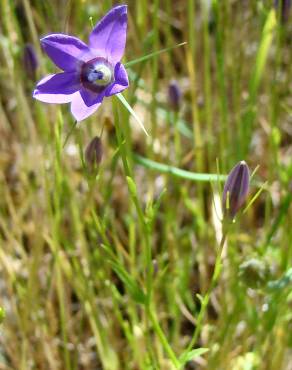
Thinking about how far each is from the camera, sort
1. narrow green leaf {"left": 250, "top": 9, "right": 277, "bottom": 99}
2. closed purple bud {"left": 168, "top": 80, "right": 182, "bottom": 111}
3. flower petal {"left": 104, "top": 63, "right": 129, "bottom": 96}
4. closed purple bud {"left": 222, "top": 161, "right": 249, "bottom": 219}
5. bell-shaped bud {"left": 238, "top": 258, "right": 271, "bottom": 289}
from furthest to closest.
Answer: closed purple bud {"left": 168, "top": 80, "right": 182, "bottom": 111}, narrow green leaf {"left": 250, "top": 9, "right": 277, "bottom": 99}, bell-shaped bud {"left": 238, "top": 258, "right": 271, "bottom": 289}, closed purple bud {"left": 222, "top": 161, "right": 249, "bottom": 219}, flower petal {"left": 104, "top": 63, "right": 129, "bottom": 96}

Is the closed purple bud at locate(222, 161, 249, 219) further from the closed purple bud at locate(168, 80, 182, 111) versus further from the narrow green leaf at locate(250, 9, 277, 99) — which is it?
the closed purple bud at locate(168, 80, 182, 111)

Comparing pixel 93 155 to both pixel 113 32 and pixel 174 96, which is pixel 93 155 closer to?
pixel 113 32

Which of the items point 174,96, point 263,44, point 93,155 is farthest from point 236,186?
point 174,96

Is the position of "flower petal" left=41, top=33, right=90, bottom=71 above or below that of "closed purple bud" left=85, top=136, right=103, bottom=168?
above

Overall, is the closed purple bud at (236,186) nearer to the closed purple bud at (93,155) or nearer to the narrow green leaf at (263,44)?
the closed purple bud at (93,155)

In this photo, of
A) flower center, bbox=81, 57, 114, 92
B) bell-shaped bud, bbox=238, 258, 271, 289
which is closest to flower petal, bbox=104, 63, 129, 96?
flower center, bbox=81, 57, 114, 92
